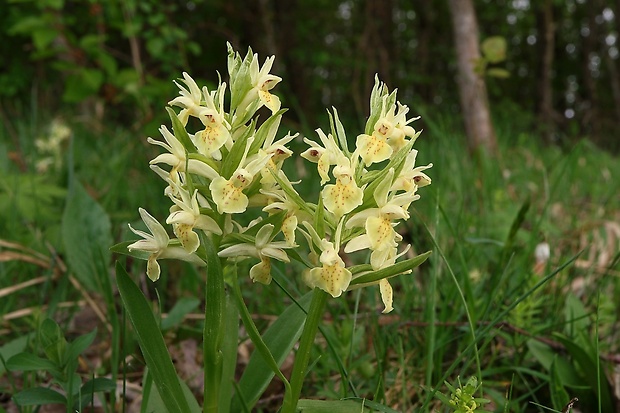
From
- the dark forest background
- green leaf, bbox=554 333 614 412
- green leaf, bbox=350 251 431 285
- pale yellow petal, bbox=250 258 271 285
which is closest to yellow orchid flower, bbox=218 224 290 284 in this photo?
pale yellow petal, bbox=250 258 271 285

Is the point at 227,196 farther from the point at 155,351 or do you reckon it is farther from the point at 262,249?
the point at 155,351

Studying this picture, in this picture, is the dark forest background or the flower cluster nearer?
the flower cluster

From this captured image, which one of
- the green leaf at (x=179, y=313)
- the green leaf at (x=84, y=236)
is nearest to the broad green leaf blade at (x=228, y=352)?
the green leaf at (x=179, y=313)

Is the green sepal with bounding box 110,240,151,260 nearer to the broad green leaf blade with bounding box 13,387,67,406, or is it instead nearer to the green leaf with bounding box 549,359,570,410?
the broad green leaf blade with bounding box 13,387,67,406

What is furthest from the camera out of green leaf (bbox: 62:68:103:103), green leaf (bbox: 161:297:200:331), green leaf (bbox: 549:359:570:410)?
green leaf (bbox: 62:68:103:103)

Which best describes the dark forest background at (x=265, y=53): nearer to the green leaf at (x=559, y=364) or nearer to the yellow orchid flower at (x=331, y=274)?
the green leaf at (x=559, y=364)

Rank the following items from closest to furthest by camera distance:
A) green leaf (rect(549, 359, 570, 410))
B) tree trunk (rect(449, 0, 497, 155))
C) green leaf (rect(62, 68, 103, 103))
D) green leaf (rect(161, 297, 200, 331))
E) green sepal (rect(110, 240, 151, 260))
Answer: green sepal (rect(110, 240, 151, 260)) < green leaf (rect(549, 359, 570, 410)) < green leaf (rect(161, 297, 200, 331)) < green leaf (rect(62, 68, 103, 103)) < tree trunk (rect(449, 0, 497, 155))

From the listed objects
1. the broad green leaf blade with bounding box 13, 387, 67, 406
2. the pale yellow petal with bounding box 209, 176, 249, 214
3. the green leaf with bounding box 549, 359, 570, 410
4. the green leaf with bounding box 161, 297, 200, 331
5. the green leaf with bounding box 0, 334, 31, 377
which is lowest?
the green leaf with bounding box 549, 359, 570, 410

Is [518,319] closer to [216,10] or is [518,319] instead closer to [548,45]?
[548,45]
